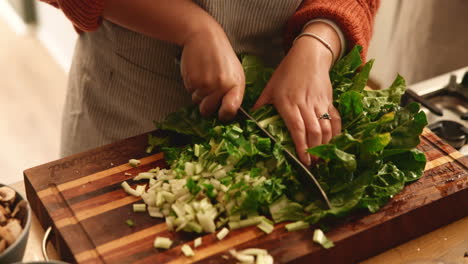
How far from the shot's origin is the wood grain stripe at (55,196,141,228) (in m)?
1.23

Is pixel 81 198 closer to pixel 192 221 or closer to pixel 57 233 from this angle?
pixel 57 233

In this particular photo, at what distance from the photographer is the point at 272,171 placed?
1.31m

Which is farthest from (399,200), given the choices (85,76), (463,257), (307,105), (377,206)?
(85,76)

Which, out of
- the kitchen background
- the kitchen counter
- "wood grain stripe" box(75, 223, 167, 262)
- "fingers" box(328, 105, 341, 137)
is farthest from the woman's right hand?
the kitchen background

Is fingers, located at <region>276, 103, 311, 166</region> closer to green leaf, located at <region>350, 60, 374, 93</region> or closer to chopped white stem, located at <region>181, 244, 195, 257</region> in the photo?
green leaf, located at <region>350, 60, 374, 93</region>

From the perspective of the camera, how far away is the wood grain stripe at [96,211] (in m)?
1.23

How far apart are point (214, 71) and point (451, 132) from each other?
2.67ft

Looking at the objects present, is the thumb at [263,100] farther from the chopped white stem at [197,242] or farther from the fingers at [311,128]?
the chopped white stem at [197,242]

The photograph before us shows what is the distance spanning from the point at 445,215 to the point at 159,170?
2.14ft

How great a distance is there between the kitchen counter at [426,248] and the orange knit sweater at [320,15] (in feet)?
1.59

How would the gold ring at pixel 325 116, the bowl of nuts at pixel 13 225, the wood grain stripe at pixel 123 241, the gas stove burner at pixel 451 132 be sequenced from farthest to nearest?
the gas stove burner at pixel 451 132, the gold ring at pixel 325 116, the wood grain stripe at pixel 123 241, the bowl of nuts at pixel 13 225

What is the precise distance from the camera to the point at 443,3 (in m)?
2.59

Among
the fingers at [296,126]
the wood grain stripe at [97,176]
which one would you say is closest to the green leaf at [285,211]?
the fingers at [296,126]

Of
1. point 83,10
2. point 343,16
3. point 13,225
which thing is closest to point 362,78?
point 343,16
